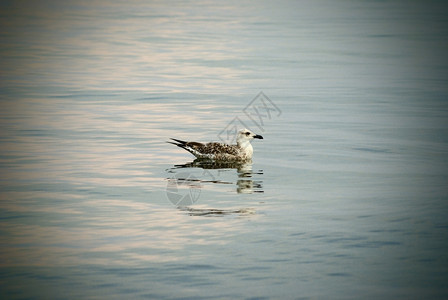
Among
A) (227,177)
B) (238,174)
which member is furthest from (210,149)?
(227,177)

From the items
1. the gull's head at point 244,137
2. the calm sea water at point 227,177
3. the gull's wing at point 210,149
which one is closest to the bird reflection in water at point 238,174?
the calm sea water at point 227,177

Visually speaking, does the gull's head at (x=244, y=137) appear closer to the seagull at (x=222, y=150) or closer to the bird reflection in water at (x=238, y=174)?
the seagull at (x=222, y=150)

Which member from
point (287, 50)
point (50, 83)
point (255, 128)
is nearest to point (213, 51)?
point (287, 50)

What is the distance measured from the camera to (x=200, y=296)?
1016 centimetres

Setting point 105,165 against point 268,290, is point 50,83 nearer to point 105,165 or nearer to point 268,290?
point 105,165

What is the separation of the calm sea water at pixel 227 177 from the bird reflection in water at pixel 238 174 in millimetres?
64

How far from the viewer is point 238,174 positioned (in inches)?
675

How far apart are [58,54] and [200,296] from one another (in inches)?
1319

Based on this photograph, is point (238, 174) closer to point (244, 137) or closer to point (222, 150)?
point (222, 150)

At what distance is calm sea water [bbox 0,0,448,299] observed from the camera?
11.0m

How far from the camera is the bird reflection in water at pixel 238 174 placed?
15595 mm

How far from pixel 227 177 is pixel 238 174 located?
0.33 m

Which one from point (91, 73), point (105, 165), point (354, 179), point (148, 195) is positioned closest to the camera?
point (148, 195)

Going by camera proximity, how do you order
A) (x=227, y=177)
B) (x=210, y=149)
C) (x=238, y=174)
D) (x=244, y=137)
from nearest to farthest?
(x=227, y=177)
(x=238, y=174)
(x=210, y=149)
(x=244, y=137)
